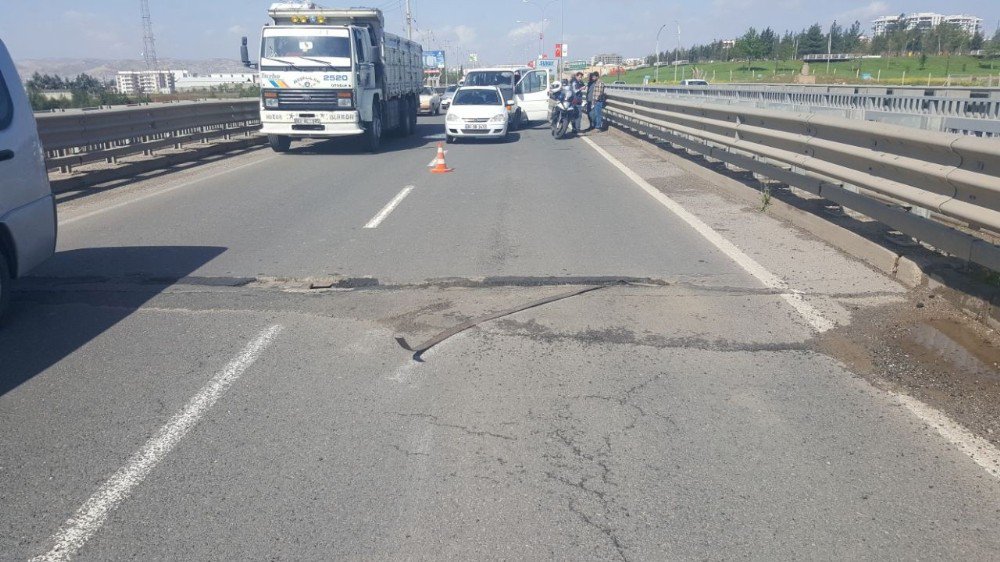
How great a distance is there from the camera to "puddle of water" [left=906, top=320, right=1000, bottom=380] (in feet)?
17.1

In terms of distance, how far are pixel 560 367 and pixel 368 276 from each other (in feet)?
9.82

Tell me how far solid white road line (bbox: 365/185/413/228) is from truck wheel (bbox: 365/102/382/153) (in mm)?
7231

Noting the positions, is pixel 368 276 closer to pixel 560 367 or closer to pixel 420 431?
pixel 560 367

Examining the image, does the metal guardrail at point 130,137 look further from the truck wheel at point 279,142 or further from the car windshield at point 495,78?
the car windshield at point 495,78

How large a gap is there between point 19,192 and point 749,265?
21.2ft

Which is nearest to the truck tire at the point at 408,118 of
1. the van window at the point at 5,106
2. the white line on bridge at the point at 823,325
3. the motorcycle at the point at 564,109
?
the motorcycle at the point at 564,109

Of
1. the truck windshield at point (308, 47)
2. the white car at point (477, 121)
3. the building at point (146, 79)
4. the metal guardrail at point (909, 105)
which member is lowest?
the white car at point (477, 121)

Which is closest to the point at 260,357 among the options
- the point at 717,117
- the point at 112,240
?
the point at 112,240

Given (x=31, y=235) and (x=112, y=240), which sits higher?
(x=31, y=235)

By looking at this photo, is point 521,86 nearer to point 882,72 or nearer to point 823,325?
point 823,325

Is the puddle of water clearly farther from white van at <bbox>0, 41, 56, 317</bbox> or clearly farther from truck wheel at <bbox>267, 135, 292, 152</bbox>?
truck wheel at <bbox>267, 135, 292, 152</bbox>

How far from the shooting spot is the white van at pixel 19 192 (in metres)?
6.11

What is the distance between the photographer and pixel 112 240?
946 cm

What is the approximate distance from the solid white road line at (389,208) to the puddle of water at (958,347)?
662 cm
